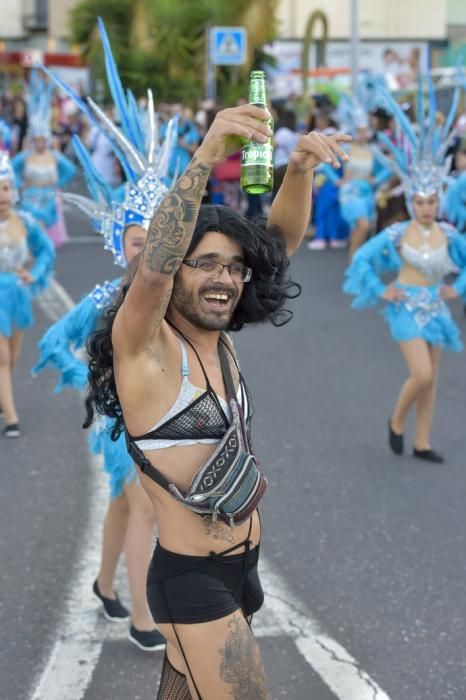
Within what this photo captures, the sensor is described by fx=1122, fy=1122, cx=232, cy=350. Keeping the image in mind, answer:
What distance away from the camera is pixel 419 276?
23.2ft

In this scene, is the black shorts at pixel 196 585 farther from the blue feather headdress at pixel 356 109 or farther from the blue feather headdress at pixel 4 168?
the blue feather headdress at pixel 356 109

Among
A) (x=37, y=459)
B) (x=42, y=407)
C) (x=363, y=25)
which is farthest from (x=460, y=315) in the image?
(x=363, y=25)

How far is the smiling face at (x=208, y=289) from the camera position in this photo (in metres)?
2.94

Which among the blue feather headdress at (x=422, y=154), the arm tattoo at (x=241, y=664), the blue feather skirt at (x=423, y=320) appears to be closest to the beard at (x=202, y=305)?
Answer: the arm tattoo at (x=241, y=664)

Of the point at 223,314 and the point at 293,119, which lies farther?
the point at 293,119

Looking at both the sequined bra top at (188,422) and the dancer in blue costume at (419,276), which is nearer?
the sequined bra top at (188,422)

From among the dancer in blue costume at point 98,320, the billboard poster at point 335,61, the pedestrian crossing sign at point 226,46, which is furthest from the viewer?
the billboard poster at point 335,61

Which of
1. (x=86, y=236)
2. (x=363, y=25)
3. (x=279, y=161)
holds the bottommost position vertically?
(x=86, y=236)

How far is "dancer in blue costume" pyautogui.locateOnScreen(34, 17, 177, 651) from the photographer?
4.37 m

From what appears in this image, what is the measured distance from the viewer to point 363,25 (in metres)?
46.4

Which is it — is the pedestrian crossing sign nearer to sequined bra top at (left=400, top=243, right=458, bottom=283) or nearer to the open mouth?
sequined bra top at (left=400, top=243, right=458, bottom=283)

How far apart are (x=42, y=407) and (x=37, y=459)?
127 centimetres

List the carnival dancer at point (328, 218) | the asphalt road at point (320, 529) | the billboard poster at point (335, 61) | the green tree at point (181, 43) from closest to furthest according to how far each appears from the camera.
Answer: the asphalt road at point (320, 529) → the carnival dancer at point (328, 218) → the green tree at point (181, 43) → the billboard poster at point (335, 61)

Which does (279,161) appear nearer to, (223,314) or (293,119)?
(293,119)
